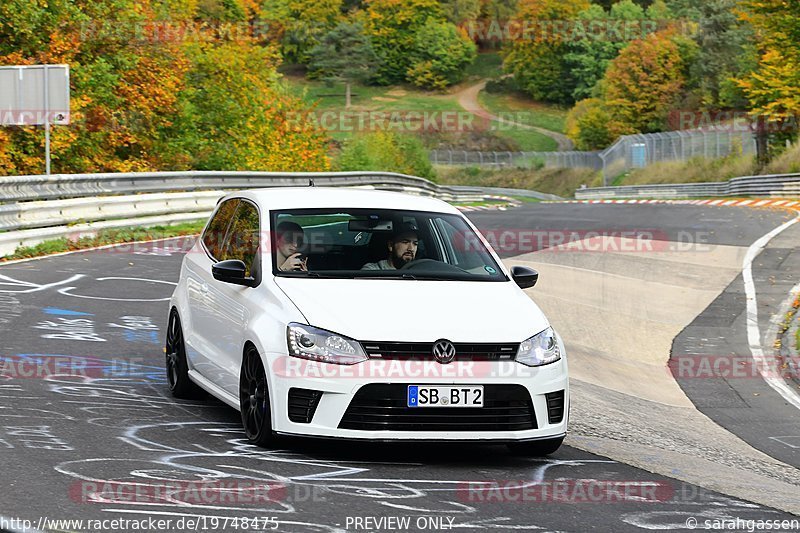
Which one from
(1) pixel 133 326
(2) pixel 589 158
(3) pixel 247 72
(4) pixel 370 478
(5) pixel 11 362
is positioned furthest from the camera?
(2) pixel 589 158

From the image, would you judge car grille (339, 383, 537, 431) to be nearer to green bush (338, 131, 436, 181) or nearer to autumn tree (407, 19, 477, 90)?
green bush (338, 131, 436, 181)

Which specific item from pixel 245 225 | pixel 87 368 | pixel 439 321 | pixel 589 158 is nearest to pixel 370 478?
pixel 439 321

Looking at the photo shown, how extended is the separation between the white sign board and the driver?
15323 mm

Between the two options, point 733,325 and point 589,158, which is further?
point 589,158

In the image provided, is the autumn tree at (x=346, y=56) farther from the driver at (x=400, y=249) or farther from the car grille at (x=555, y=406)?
the car grille at (x=555, y=406)

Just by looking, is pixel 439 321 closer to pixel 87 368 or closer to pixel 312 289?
pixel 312 289

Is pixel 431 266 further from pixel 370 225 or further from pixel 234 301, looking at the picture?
pixel 234 301

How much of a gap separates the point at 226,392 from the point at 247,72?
3758 cm

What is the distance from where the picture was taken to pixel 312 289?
8.13 metres

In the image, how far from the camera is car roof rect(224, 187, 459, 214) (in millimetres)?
9195

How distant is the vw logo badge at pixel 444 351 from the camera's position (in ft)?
24.7

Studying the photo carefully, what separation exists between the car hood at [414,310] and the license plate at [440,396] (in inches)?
11.0

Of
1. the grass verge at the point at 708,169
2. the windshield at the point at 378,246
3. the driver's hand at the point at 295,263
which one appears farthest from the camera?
the grass verge at the point at 708,169

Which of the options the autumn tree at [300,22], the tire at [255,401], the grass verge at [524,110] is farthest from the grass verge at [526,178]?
the tire at [255,401]
